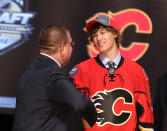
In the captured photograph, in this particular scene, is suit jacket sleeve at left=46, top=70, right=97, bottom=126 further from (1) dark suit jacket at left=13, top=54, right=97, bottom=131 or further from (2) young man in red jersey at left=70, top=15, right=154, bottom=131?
(2) young man in red jersey at left=70, top=15, right=154, bottom=131

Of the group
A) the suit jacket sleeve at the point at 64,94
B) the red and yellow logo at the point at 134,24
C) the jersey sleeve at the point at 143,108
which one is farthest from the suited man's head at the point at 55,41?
the red and yellow logo at the point at 134,24

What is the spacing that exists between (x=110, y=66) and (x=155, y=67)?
1132 mm

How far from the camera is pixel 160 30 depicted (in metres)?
2.80

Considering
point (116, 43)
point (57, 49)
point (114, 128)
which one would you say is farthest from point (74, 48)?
point (57, 49)

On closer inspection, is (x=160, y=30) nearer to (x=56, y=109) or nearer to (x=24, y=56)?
(x=24, y=56)

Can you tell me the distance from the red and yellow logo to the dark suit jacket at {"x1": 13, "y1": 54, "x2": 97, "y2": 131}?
65.6 inches

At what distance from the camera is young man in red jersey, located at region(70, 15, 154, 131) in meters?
1.71

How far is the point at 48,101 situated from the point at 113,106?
681 millimetres

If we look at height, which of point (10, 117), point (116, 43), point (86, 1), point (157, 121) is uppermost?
point (86, 1)

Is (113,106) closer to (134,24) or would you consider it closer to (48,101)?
(48,101)

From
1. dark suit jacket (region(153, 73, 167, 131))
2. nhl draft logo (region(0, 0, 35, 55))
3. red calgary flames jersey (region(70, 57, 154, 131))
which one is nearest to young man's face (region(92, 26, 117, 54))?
red calgary flames jersey (region(70, 57, 154, 131))

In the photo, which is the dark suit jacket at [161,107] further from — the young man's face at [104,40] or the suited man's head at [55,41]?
the suited man's head at [55,41]

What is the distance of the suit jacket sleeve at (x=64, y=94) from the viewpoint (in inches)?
44.8

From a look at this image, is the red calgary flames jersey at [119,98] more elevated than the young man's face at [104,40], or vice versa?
the young man's face at [104,40]
